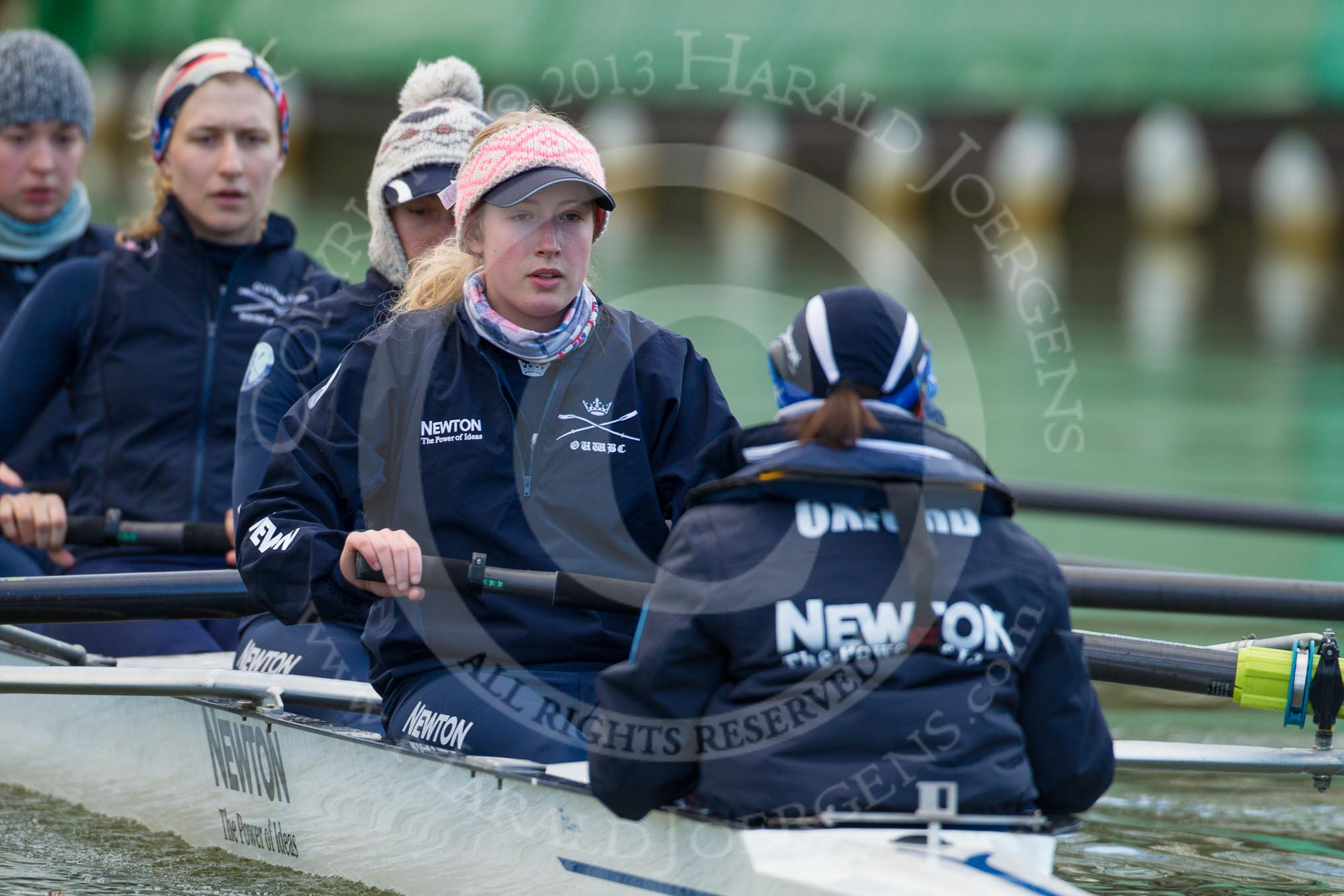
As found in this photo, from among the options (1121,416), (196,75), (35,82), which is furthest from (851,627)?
(1121,416)

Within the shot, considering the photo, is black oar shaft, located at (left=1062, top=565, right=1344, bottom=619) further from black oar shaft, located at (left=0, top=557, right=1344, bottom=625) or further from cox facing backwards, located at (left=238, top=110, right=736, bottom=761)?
cox facing backwards, located at (left=238, top=110, right=736, bottom=761)

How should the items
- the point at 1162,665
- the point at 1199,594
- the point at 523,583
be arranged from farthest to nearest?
the point at 1199,594 → the point at 1162,665 → the point at 523,583

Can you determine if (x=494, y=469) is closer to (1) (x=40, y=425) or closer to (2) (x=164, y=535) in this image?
(2) (x=164, y=535)

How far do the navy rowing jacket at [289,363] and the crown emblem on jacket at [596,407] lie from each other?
922mm

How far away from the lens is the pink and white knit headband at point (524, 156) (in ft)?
10.9

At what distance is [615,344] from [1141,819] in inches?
81.0

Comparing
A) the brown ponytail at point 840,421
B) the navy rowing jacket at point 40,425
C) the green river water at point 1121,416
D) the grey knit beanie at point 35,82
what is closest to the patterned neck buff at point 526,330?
the green river water at point 1121,416

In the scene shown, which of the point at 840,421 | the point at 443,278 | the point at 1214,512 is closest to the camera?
the point at 840,421

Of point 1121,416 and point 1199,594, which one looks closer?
point 1199,594

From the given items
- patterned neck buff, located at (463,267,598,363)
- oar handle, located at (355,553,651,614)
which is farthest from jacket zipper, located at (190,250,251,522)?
oar handle, located at (355,553,651,614)

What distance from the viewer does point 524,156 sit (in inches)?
130

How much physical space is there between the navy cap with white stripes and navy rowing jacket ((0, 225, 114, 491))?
3228mm

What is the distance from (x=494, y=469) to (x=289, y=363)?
3.54 ft

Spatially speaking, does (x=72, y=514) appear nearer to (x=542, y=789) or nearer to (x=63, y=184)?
(x=63, y=184)
